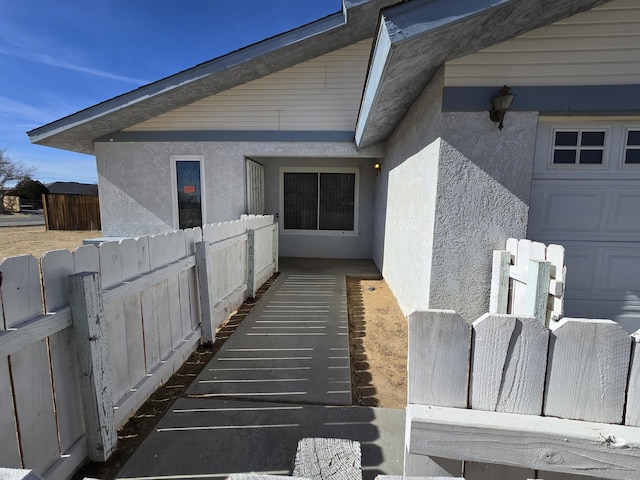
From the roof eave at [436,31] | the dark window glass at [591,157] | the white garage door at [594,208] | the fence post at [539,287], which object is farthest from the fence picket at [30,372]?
the dark window glass at [591,157]

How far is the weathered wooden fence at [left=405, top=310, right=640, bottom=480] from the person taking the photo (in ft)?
2.80

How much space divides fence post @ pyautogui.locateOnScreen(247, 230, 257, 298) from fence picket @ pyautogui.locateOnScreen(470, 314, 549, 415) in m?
4.52

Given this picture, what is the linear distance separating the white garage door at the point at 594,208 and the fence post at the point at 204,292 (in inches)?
142

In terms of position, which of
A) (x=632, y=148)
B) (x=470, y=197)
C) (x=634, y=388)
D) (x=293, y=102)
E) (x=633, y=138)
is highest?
(x=293, y=102)

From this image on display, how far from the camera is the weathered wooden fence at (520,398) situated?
854mm

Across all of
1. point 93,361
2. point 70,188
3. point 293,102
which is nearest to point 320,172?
point 293,102

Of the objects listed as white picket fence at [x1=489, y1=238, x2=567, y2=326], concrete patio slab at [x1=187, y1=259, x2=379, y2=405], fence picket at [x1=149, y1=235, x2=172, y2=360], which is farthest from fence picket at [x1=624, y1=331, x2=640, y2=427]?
fence picket at [x1=149, y1=235, x2=172, y2=360]

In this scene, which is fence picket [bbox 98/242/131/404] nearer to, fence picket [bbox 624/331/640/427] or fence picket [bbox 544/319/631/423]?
fence picket [bbox 544/319/631/423]

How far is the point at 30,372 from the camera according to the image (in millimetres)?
1517

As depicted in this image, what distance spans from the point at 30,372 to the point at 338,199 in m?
7.53

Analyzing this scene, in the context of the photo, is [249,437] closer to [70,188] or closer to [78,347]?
[78,347]

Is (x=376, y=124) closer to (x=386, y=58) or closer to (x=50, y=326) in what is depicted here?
(x=386, y=58)

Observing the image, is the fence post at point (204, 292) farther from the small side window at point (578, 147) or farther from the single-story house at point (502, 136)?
the small side window at point (578, 147)

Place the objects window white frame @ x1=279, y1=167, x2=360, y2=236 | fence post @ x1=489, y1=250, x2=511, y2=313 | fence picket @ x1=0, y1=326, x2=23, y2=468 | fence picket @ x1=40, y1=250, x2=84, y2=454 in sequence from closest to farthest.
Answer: fence picket @ x1=0, y1=326, x2=23, y2=468 → fence picket @ x1=40, y1=250, x2=84, y2=454 → fence post @ x1=489, y1=250, x2=511, y2=313 → window white frame @ x1=279, y1=167, x2=360, y2=236
